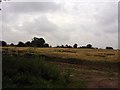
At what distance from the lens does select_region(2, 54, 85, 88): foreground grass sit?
39.5 ft

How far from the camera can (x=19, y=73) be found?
507 inches

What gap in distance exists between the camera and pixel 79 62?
20.5 metres

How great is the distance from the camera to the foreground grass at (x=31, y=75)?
39.5ft

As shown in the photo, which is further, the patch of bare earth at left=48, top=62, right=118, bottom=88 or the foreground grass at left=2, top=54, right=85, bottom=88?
the patch of bare earth at left=48, top=62, right=118, bottom=88

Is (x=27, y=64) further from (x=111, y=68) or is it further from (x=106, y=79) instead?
(x=111, y=68)

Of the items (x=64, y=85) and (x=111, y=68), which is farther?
(x=111, y=68)

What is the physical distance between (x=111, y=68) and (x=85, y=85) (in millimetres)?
6385

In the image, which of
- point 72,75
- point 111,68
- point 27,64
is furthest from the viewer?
point 111,68

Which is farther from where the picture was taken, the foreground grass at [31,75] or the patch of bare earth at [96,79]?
the patch of bare earth at [96,79]

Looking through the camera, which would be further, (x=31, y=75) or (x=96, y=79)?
(x=96, y=79)

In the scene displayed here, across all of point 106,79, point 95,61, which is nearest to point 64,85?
point 106,79

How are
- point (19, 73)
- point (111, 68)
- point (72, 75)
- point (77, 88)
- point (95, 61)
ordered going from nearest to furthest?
point (77, 88) < point (19, 73) < point (72, 75) < point (111, 68) < point (95, 61)

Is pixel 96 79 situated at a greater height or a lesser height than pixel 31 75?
lesser

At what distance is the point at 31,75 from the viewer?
1291 centimetres
